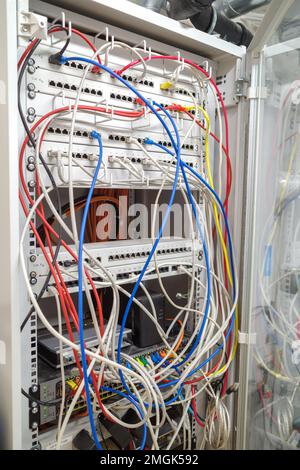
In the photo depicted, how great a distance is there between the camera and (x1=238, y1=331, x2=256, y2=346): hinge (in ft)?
3.67

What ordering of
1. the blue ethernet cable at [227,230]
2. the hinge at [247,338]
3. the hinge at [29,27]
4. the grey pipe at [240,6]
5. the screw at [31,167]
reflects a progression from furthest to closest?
the grey pipe at [240,6], the hinge at [247,338], the blue ethernet cable at [227,230], the screw at [31,167], the hinge at [29,27]

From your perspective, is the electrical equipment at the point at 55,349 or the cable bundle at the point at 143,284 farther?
the electrical equipment at the point at 55,349

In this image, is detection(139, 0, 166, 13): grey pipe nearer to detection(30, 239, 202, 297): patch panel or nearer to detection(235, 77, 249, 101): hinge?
detection(235, 77, 249, 101): hinge

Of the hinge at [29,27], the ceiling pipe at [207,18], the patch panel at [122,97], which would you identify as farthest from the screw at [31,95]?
the ceiling pipe at [207,18]

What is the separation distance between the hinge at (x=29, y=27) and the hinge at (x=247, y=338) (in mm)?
1019

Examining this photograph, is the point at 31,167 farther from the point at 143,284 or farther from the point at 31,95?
the point at 143,284

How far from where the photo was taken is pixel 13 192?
0.65 m

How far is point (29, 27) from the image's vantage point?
2.21 ft

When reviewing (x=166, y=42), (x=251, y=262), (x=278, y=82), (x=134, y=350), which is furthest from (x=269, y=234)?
(x=166, y=42)

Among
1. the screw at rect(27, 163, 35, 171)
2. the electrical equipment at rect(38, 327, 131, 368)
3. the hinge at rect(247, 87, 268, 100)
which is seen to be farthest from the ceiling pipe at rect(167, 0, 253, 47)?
the electrical equipment at rect(38, 327, 131, 368)

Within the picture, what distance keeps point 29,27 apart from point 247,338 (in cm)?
106

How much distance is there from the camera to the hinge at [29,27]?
2.15 ft

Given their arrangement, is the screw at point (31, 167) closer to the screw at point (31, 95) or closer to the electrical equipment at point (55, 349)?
the screw at point (31, 95)

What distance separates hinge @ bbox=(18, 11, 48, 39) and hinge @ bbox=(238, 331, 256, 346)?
1019 millimetres
